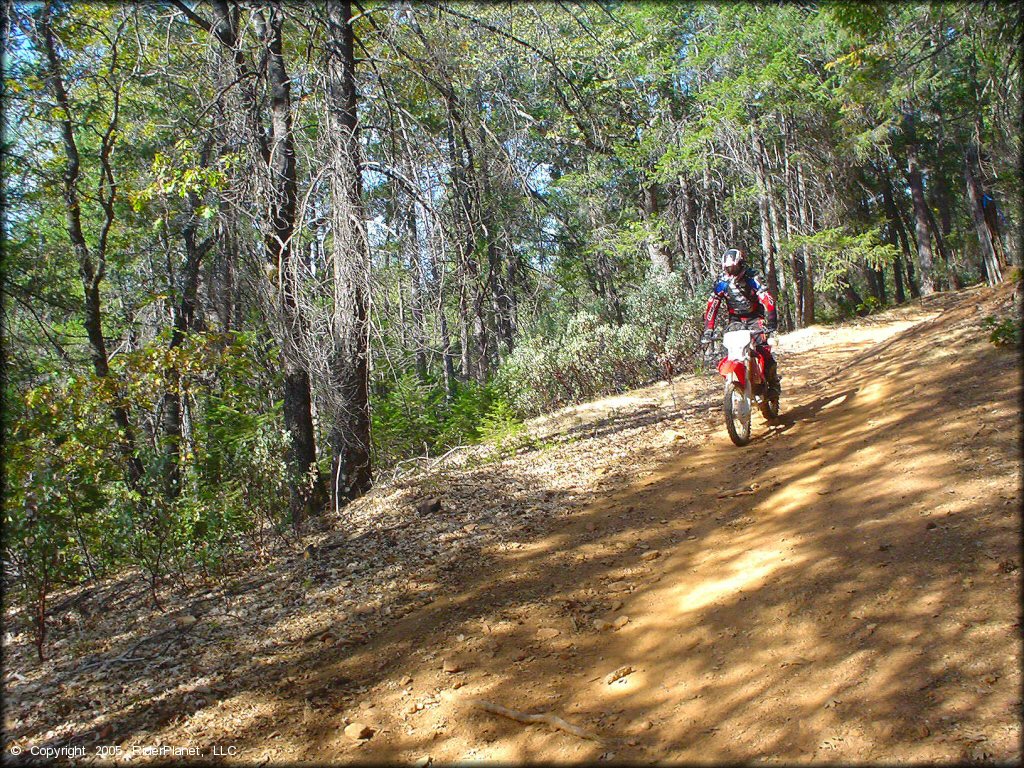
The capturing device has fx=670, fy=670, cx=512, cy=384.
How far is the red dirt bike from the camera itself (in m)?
7.58

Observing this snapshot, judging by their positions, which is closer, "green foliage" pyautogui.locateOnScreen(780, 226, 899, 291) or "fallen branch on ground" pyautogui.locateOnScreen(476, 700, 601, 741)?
"fallen branch on ground" pyautogui.locateOnScreen(476, 700, 601, 741)

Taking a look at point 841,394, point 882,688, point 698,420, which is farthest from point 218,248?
point 841,394

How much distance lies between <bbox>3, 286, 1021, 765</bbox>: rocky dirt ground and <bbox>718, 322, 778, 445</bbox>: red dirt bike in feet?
1.08

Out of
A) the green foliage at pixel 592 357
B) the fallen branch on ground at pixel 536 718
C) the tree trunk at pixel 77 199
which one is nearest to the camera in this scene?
the fallen branch on ground at pixel 536 718

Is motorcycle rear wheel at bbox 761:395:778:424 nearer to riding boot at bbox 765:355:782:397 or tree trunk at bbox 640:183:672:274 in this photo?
riding boot at bbox 765:355:782:397

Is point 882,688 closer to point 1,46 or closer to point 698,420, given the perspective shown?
point 698,420

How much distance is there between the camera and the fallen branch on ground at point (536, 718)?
11.2 ft

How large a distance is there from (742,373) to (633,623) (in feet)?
13.0

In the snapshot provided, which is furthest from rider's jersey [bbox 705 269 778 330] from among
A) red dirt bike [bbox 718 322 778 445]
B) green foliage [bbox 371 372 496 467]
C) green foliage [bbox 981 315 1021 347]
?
green foliage [bbox 371 372 496 467]

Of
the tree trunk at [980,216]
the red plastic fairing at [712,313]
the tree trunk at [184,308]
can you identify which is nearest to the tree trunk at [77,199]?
the tree trunk at [184,308]

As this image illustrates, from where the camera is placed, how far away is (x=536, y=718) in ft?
11.8

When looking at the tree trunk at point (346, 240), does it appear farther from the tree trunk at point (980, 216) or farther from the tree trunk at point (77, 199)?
the tree trunk at point (980, 216)

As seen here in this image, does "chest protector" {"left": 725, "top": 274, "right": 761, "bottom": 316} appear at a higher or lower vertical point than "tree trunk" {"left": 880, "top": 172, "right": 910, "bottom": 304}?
lower

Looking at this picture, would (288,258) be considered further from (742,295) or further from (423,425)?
(423,425)
